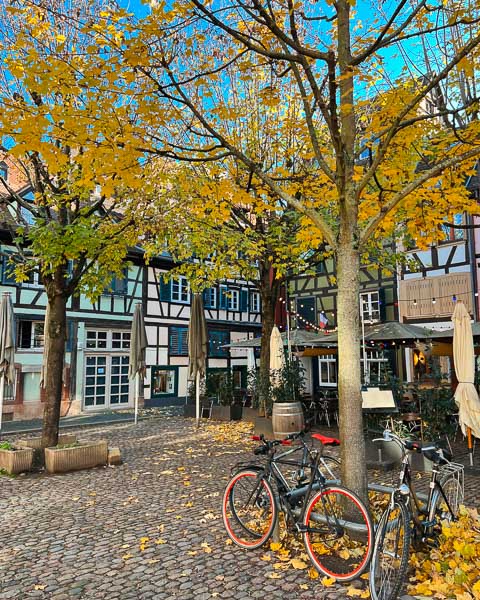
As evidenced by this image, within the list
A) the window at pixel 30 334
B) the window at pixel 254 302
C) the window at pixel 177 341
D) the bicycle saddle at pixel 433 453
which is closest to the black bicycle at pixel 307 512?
the bicycle saddle at pixel 433 453

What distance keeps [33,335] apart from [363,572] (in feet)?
48.4

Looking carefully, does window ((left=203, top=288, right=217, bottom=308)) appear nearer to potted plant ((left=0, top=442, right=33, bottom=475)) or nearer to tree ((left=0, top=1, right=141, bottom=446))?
tree ((left=0, top=1, right=141, bottom=446))

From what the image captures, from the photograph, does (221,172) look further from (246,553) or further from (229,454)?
(246,553)

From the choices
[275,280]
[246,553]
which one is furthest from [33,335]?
[246,553]

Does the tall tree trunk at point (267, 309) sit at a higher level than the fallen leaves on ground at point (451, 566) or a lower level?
higher

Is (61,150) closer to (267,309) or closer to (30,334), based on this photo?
(267,309)

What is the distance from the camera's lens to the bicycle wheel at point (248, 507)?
427cm

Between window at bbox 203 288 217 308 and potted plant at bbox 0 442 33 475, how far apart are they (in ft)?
50.5

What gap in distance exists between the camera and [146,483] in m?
6.67

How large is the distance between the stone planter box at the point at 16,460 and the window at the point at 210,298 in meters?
15.4

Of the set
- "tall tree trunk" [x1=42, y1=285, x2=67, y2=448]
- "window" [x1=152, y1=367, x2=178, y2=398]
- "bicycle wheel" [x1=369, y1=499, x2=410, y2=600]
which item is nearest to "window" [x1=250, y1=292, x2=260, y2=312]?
"window" [x1=152, y1=367, x2=178, y2=398]

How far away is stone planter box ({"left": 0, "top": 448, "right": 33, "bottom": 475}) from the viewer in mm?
7230

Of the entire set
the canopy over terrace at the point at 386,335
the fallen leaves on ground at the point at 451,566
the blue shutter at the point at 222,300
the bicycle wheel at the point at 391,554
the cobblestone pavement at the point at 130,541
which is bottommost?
the cobblestone pavement at the point at 130,541

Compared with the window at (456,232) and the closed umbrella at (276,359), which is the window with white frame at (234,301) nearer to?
the window at (456,232)
